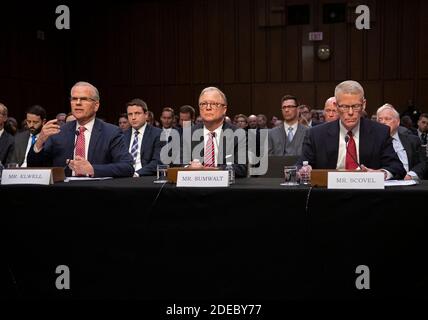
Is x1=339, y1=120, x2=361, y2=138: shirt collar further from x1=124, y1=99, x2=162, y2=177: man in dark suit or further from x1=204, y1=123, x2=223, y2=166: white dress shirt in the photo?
x1=124, y1=99, x2=162, y2=177: man in dark suit

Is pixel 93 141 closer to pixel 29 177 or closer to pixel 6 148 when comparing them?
pixel 29 177

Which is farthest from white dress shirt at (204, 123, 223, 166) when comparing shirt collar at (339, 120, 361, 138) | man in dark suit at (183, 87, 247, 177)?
shirt collar at (339, 120, 361, 138)

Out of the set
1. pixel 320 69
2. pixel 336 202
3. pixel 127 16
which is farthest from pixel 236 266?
pixel 127 16

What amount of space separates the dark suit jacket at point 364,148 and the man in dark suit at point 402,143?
4.85 ft

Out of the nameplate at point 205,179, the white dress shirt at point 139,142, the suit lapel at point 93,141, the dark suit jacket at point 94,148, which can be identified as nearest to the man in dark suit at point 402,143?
the white dress shirt at point 139,142

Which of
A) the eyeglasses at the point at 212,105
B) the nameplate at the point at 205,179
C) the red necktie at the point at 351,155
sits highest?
the eyeglasses at the point at 212,105

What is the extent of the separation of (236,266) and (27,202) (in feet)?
3.54

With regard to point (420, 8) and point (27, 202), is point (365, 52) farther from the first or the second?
point (27, 202)

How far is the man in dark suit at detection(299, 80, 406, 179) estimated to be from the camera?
10.8ft

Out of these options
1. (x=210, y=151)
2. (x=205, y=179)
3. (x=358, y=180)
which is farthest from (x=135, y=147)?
(x=358, y=180)

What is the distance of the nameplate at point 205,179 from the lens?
106 inches

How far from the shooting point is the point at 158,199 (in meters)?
2.66

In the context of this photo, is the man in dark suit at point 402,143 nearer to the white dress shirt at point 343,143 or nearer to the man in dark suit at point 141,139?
the white dress shirt at point 343,143

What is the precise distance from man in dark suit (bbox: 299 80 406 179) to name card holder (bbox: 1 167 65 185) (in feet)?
5.25
